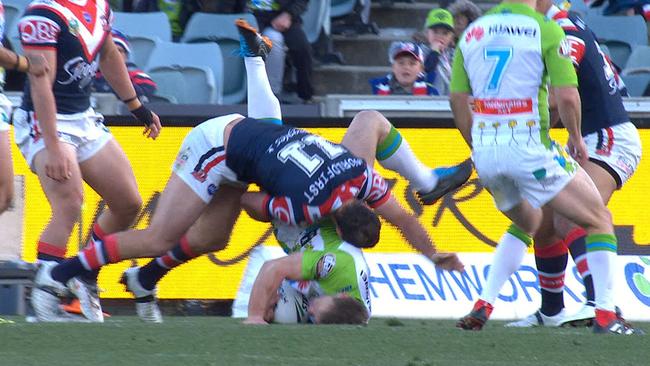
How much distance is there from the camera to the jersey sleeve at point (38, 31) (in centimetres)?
722

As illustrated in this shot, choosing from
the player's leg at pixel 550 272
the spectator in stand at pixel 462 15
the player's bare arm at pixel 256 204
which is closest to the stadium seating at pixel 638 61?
the spectator in stand at pixel 462 15

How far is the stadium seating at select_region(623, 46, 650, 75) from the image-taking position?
38.2 feet

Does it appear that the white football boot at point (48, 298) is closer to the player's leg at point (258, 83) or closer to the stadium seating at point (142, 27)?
the player's leg at point (258, 83)

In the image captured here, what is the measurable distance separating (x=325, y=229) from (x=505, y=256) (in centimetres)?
89

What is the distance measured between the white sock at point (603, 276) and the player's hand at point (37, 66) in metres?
2.66

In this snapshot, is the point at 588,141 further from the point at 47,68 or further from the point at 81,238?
the point at 81,238

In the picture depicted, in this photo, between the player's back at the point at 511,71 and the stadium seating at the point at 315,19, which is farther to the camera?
the stadium seating at the point at 315,19

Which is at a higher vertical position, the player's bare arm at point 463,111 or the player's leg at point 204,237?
the player's bare arm at point 463,111

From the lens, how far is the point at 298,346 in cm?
604

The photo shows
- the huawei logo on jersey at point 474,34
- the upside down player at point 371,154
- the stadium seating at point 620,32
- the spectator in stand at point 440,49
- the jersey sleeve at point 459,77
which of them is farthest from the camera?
the stadium seating at point 620,32

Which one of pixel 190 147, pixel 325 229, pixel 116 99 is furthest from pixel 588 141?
pixel 116 99

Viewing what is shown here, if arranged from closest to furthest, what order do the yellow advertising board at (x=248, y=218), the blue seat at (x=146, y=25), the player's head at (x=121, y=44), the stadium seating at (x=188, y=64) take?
the yellow advertising board at (x=248, y=218), the player's head at (x=121, y=44), the stadium seating at (x=188, y=64), the blue seat at (x=146, y=25)

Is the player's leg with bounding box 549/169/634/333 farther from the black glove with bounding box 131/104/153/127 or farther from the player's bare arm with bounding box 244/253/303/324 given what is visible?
the black glove with bounding box 131/104/153/127

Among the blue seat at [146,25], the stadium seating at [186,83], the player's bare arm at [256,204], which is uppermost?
the player's bare arm at [256,204]
